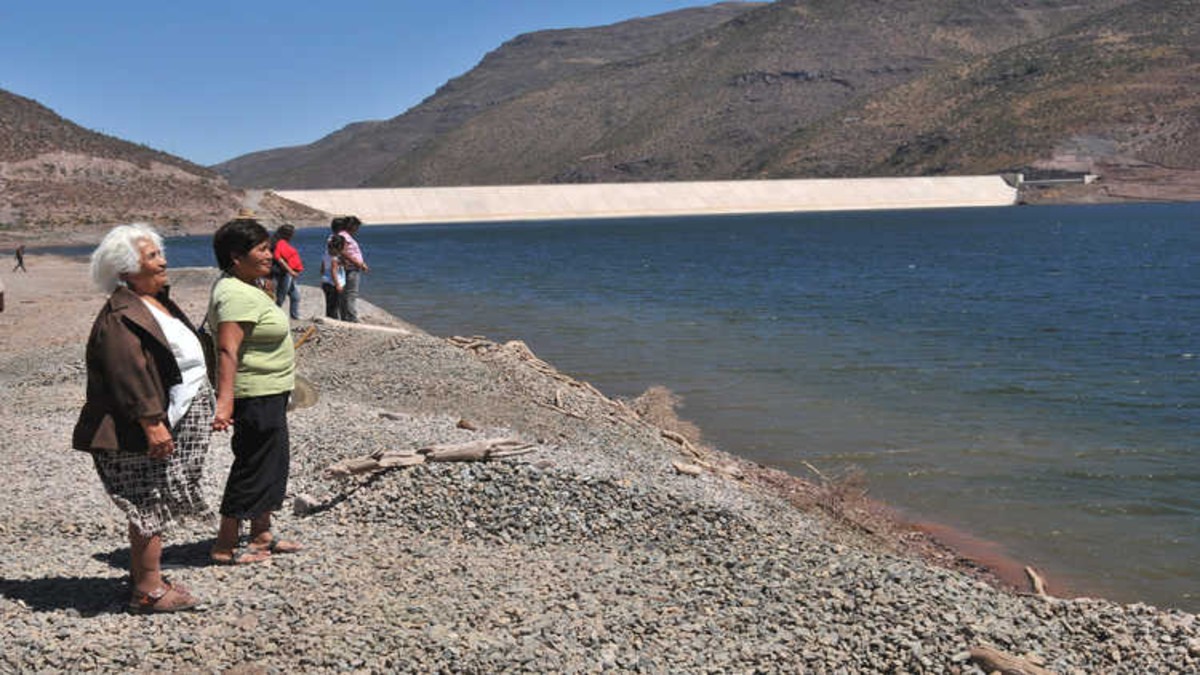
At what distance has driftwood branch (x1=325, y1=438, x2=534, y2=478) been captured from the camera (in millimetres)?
7600

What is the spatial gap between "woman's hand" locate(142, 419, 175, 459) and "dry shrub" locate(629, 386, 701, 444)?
8.29 m

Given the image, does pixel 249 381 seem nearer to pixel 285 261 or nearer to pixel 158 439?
pixel 158 439

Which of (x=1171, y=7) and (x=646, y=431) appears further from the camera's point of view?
(x=1171, y=7)

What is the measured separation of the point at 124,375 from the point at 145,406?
17 centimetres

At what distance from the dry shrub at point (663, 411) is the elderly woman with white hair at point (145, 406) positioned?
8.06 m

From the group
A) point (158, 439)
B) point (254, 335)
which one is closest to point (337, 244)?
point (254, 335)

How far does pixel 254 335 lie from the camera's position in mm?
5898

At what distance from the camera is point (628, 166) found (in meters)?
190

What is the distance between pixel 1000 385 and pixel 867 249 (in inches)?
1681

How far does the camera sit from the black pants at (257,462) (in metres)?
6.02

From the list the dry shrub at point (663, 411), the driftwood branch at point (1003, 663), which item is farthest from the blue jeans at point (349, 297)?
→ the driftwood branch at point (1003, 663)

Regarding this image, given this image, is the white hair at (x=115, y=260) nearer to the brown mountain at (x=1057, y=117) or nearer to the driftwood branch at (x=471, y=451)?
the driftwood branch at (x=471, y=451)

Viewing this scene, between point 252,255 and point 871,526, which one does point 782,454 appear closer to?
point 871,526

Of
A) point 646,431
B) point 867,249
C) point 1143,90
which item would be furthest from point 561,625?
point 1143,90
